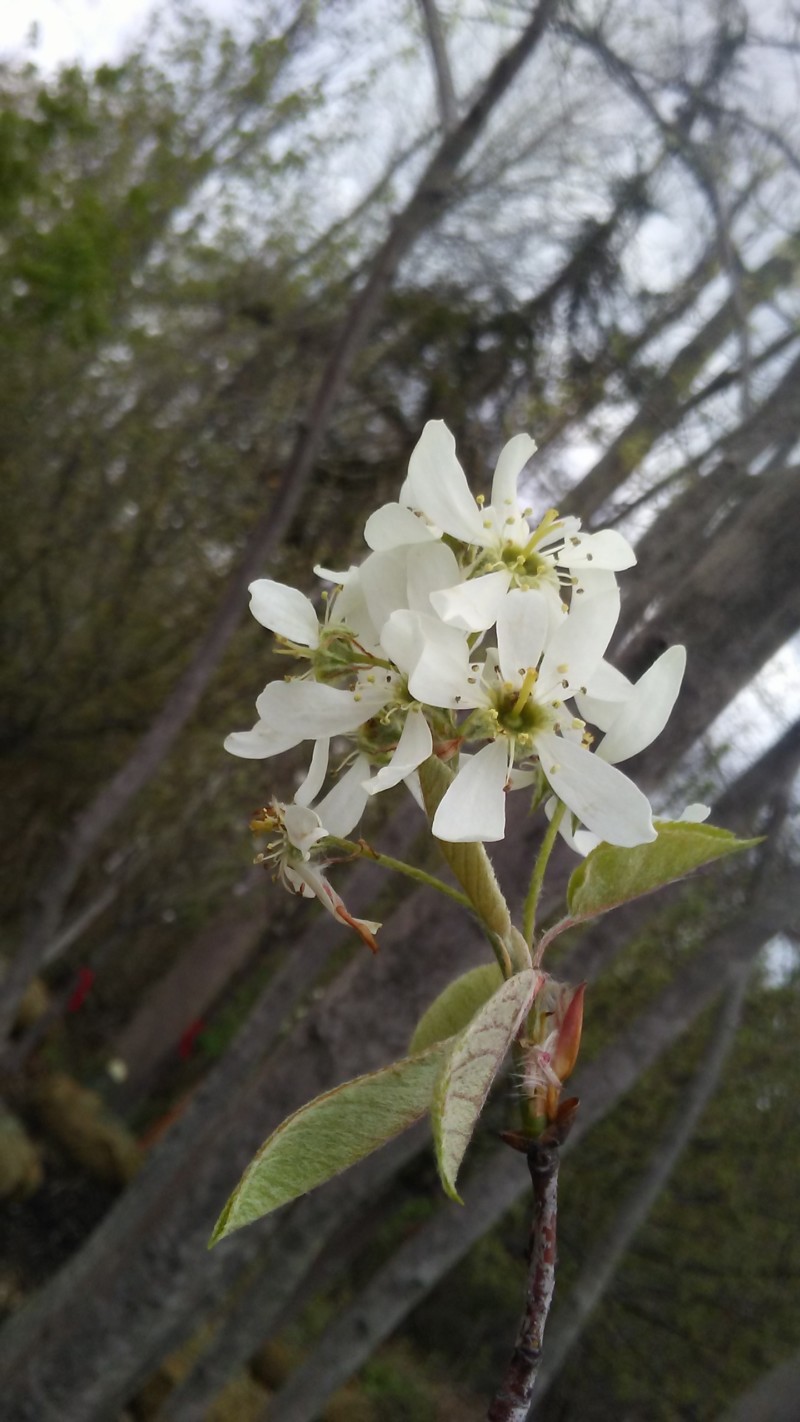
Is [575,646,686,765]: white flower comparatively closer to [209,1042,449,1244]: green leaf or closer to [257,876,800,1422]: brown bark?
[209,1042,449,1244]: green leaf

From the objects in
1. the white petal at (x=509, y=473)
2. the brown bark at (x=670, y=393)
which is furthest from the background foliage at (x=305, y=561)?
the white petal at (x=509, y=473)

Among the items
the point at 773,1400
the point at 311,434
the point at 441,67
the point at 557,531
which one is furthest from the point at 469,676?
the point at 773,1400

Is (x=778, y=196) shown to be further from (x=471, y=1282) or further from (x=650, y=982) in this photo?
(x=471, y=1282)

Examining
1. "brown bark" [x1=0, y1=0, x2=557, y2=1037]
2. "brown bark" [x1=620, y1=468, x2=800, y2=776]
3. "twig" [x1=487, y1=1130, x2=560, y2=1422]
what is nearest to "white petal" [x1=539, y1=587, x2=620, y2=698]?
"twig" [x1=487, y1=1130, x2=560, y2=1422]

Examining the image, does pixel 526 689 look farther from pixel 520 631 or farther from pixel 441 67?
pixel 441 67

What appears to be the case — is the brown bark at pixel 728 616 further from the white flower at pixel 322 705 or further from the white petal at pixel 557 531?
the white flower at pixel 322 705

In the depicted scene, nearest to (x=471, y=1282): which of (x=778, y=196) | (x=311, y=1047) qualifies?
(x=311, y=1047)
